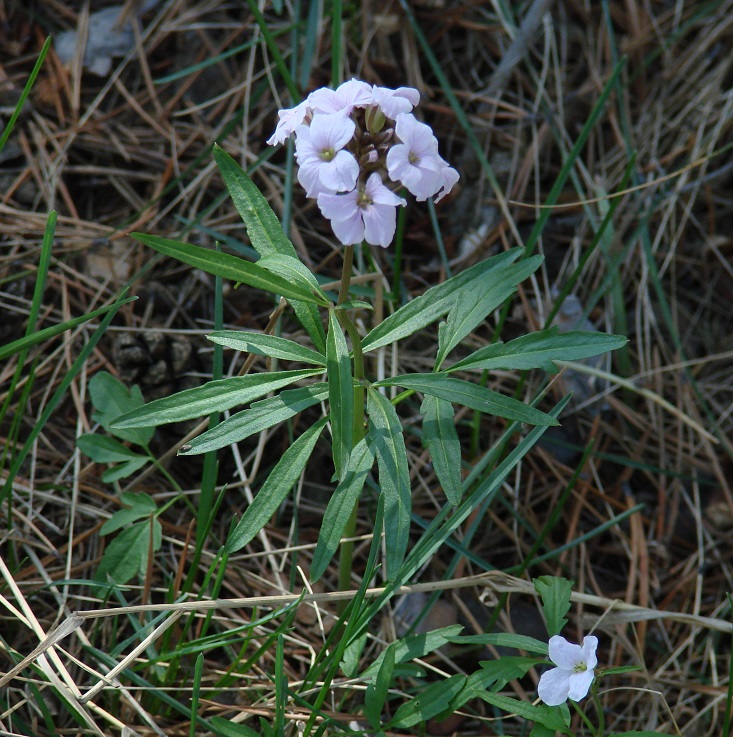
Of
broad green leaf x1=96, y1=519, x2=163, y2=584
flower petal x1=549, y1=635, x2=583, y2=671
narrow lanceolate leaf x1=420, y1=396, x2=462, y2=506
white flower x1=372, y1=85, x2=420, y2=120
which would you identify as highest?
white flower x1=372, y1=85, x2=420, y2=120

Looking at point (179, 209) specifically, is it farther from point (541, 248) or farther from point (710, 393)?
point (710, 393)

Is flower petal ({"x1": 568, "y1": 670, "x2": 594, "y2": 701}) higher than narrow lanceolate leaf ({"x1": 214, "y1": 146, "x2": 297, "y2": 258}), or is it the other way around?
narrow lanceolate leaf ({"x1": 214, "y1": 146, "x2": 297, "y2": 258})

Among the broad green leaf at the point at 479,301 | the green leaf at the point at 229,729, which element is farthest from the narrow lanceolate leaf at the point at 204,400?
the green leaf at the point at 229,729

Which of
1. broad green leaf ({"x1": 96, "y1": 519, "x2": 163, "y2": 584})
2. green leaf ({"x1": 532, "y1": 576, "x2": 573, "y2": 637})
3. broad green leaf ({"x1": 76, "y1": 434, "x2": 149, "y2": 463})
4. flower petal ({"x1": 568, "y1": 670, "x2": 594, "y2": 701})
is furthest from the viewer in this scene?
broad green leaf ({"x1": 76, "y1": 434, "x2": 149, "y2": 463})

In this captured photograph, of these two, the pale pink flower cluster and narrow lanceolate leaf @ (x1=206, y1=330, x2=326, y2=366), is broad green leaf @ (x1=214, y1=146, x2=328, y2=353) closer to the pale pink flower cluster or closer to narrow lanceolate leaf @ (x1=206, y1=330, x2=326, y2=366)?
narrow lanceolate leaf @ (x1=206, y1=330, x2=326, y2=366)

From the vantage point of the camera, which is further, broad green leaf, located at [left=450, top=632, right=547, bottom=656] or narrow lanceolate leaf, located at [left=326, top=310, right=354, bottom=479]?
broad green leaf, located at [left=450, top=632, right=547, bottom=656]

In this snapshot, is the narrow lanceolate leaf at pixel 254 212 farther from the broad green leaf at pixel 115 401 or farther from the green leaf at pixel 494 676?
the green leaf at pixel 494 676

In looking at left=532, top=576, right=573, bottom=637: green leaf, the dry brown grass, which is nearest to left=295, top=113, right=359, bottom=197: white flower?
the dry brown grass

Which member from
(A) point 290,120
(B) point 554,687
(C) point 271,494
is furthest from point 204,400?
(B) point 554,687
